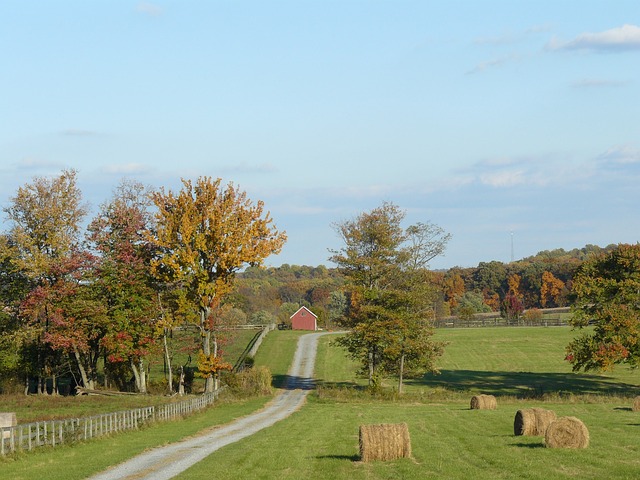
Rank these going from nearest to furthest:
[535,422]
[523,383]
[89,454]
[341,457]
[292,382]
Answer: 1. [341,457]
2. [89,454]
3. [535,422]
4. [523,383]
5. [292,382]

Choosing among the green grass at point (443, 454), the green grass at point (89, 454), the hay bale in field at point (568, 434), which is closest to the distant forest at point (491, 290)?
the green grass at point (89, 454)

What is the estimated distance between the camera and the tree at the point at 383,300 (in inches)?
2547

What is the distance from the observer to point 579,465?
20750 millimetres

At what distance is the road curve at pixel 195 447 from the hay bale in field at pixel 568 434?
1072 cm

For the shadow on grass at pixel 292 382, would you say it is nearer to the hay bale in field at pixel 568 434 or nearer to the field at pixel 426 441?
the field at pixel 426 441

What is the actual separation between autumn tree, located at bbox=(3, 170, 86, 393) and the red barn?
71.9m

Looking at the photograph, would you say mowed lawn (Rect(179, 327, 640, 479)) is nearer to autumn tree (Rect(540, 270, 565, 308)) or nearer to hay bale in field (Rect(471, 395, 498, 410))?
hay bale in field (Rect(471, 395, 498, 410))

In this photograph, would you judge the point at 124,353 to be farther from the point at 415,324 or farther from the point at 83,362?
the point at 415,324

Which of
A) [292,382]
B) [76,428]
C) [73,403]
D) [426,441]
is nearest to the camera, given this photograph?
[426,441]

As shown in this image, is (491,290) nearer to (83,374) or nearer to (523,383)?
(523,383)

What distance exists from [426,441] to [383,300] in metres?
37.4

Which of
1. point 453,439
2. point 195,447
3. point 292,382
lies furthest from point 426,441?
point 292,382

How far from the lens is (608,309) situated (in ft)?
198

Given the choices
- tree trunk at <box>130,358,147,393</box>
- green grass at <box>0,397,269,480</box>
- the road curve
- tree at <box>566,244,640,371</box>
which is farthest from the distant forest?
green grass at <box>0,397,269,480</box>
